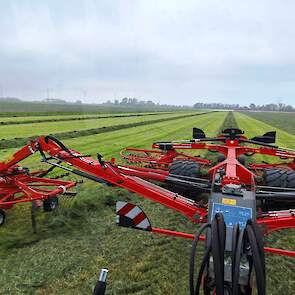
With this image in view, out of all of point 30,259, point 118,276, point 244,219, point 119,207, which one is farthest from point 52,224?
point 244,219

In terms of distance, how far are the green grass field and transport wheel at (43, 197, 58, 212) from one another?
14cm

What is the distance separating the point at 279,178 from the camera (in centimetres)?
536

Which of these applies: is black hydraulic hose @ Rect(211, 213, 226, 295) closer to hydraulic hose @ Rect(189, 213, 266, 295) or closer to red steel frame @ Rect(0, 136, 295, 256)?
hydraulic hose @ Rect(189, 213, 266, 295)

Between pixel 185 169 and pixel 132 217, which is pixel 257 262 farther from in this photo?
pixel 185 169

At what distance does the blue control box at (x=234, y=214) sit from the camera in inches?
113

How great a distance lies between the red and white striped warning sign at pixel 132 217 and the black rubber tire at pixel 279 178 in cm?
279

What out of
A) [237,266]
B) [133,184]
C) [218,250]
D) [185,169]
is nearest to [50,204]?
[133,184]

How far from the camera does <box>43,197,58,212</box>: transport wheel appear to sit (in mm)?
5727

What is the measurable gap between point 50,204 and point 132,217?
2811 mm

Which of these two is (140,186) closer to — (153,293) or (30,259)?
(153,293)

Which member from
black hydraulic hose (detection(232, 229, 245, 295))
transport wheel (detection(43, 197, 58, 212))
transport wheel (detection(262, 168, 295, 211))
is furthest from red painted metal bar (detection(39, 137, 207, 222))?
transport wheel (detection(262, 168, 295, 211))

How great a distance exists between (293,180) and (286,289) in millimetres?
2053

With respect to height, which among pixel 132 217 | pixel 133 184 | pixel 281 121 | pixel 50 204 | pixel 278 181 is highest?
pixel 133 184

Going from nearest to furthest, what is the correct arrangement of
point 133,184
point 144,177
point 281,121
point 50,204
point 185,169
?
point 133,184 → point 144,177 → point 50,204 → point 185,169 → point 281,121
